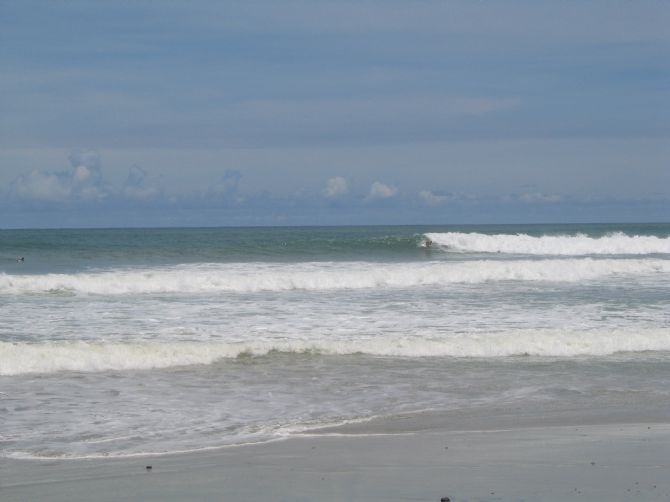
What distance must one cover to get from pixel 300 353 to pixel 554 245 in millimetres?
36322

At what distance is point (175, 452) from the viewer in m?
7.42

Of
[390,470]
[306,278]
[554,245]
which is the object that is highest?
[554,245]

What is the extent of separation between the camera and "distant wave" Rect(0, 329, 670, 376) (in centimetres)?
1202

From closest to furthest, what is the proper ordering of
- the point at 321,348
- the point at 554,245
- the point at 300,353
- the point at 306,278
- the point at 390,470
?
the point at 390,470 < the point at 300,353 < the point at 321,348 < the point at 306,278 < the point at 554,245

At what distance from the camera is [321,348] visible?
13.4 m

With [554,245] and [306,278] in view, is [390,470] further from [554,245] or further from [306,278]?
[554,245]

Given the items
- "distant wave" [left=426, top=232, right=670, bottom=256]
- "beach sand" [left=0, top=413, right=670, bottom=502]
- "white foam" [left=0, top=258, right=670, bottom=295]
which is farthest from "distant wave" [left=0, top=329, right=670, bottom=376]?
"distant wave" [left=426, top=232, right=670, bottom=256]

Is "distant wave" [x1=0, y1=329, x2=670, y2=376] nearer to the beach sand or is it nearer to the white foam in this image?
the beach sand

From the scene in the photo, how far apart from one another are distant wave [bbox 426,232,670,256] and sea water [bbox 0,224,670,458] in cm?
2114

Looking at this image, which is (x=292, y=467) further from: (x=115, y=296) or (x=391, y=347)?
(x=115, y=296)

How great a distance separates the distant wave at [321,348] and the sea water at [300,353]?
32 millimetres

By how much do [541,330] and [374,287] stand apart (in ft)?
29.8

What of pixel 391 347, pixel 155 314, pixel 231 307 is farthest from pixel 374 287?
pixel 391 347

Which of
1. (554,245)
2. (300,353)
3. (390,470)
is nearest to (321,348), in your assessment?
(300,353)
